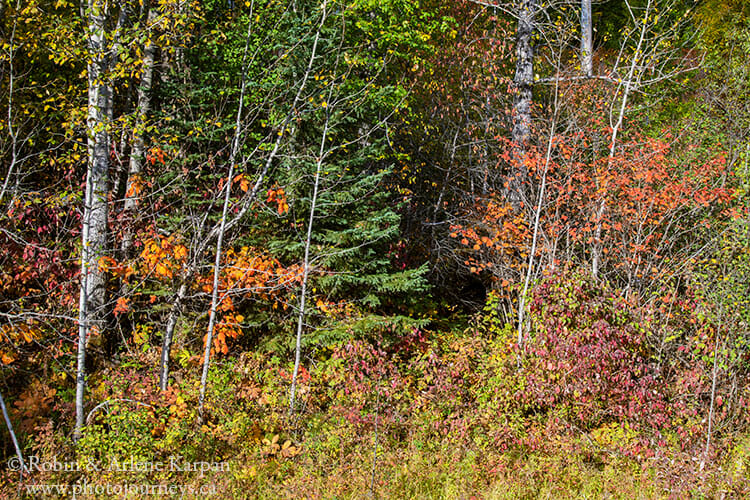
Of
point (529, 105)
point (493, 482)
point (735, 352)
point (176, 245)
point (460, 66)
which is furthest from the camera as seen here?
point (460, 66)

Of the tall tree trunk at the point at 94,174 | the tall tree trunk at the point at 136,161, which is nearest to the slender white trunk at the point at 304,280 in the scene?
the tall tree trunk at the point at 94,174

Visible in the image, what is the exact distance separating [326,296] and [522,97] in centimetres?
544

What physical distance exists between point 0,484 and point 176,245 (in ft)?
10.8

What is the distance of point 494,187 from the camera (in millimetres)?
10258

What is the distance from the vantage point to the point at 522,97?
32.8 feet

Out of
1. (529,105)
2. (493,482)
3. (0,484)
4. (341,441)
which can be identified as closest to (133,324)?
(0,484)

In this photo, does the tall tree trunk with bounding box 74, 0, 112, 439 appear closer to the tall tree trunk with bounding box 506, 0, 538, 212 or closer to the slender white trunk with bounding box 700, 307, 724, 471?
the tall tree trunk with bounding box 506, 0, 538, 212

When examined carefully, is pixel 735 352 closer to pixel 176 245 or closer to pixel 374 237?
pixel 374 237

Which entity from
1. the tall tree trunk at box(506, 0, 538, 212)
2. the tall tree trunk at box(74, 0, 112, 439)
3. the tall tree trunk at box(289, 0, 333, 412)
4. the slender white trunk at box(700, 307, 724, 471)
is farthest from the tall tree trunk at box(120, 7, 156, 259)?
the slender white trunk at box(700, 307, 724, 471)

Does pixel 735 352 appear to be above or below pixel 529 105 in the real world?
below

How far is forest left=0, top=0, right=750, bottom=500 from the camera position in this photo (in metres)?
5.91

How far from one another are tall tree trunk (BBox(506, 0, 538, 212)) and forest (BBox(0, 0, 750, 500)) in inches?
2.5

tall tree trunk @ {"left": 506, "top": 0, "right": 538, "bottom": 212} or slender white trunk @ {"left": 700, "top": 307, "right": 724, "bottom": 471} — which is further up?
tall tree trunk @ {"left": 506, "top": 0, "right": 538, "bottom": 212}

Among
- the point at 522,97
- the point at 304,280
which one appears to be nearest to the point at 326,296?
the point at 304,280
